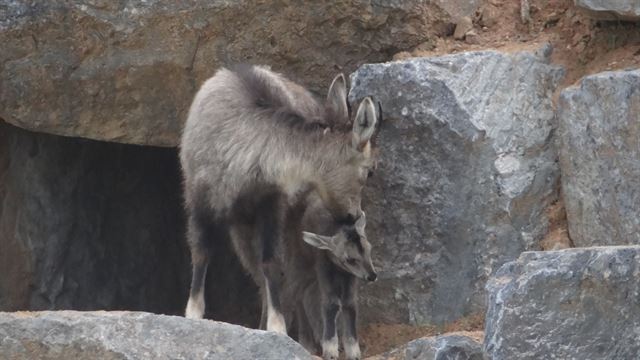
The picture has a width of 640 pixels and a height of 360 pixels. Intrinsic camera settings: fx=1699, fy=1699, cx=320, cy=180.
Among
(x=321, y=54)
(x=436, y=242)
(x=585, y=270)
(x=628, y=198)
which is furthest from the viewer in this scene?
(x=321, y=54)

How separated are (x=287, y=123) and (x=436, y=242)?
1.14 m

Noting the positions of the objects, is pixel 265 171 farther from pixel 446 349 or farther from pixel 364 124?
pixel 446 349

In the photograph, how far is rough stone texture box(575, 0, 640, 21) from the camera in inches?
382

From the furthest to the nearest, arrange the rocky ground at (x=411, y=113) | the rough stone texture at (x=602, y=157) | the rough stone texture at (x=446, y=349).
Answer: the rocky ground at (x=411, y=113) < the rough stone texture at (x=602, y=157) < the rough stone texture at (x=446, y=349)

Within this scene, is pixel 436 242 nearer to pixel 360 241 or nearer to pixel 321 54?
pixel 360 241

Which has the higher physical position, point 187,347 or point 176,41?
point 176,41

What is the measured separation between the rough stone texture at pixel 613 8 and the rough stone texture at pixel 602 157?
44cm

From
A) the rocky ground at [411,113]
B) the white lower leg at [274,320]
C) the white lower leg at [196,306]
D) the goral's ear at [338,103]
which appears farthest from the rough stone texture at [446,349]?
the goral's ear at [338,103]

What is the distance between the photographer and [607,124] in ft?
31.1

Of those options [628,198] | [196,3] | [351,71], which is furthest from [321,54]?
[628,198]

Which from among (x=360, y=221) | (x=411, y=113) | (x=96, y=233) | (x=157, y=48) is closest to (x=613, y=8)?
(x=411, y=113)

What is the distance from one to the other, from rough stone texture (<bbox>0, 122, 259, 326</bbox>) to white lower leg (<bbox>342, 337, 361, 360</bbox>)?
149 centimetres

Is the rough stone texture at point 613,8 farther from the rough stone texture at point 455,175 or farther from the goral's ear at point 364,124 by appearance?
the goral's ear at point 364,124

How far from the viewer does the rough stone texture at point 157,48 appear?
33.8ft
